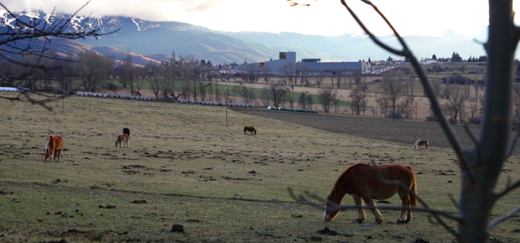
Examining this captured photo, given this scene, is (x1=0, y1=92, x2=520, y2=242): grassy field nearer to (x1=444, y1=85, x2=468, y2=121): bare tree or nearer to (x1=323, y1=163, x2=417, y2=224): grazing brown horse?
(x1=323, y1=163, x2=417, y2=224): grazing brown horse

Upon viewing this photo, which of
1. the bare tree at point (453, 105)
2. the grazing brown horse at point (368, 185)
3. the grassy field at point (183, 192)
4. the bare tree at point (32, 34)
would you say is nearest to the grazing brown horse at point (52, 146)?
the grassy field at point (183, 192)

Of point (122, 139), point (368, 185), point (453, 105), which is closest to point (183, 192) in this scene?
point (368, 185)

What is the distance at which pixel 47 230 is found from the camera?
8.88 metres

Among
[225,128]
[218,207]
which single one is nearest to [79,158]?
[218,207]

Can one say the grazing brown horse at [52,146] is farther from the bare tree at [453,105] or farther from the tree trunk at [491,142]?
the tree trunk at [491,142]

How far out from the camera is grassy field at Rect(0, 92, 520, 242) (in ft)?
29.7

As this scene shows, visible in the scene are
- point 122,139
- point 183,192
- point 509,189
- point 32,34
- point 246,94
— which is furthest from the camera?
point 246,94

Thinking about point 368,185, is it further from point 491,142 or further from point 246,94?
point 246,94

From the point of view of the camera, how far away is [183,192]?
15.3 metres

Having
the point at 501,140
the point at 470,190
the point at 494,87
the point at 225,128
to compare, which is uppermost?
the point at 494,87

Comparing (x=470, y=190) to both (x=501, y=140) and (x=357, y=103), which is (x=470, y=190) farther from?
(x=357, y=103)

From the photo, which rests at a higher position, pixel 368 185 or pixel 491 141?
pixel 491 141

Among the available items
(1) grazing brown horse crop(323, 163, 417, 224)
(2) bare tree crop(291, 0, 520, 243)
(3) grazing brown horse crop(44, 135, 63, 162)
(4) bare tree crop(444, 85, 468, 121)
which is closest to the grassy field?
(1) grazing brown horse crop(323, 163, 417, 224)

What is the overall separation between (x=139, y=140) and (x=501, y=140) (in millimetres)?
34201
